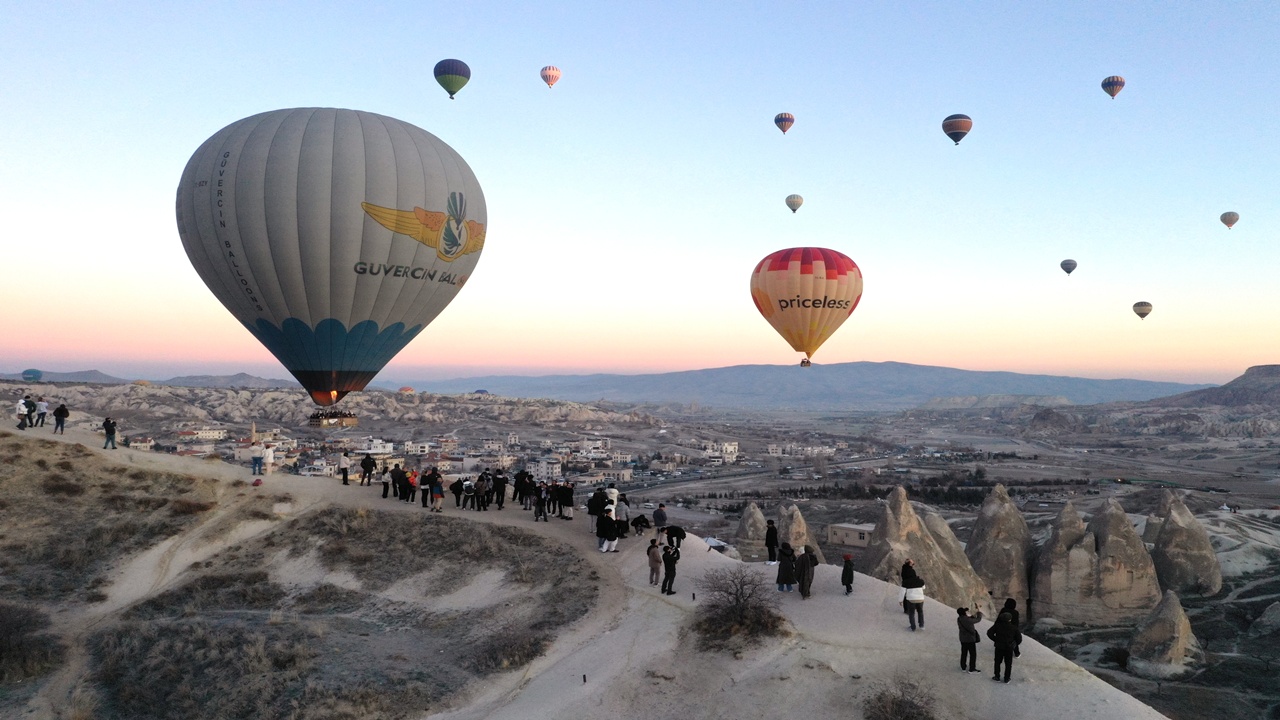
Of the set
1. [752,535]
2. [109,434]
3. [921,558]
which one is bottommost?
[752,535]

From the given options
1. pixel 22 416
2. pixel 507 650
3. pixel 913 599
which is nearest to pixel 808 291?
pixel 913 599

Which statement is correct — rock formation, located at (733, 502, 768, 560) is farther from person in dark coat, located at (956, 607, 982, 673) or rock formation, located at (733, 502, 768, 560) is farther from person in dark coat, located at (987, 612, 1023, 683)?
person in dark coat, located at (987, 612, 1023, 683)

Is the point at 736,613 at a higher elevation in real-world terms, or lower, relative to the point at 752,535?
higher

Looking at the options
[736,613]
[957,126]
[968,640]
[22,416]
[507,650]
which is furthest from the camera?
[957,126]

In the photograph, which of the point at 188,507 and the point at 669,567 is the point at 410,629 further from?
the point at 188,507

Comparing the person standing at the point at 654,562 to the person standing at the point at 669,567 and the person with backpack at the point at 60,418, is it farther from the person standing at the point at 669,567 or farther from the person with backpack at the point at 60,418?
the person with backpack at the point at 60,418

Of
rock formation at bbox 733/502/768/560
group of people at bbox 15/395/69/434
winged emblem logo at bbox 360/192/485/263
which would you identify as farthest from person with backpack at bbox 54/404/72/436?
rock formation at bbox 733/502/768/560

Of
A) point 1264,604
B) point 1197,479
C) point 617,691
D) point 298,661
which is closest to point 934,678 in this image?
point 617,691
